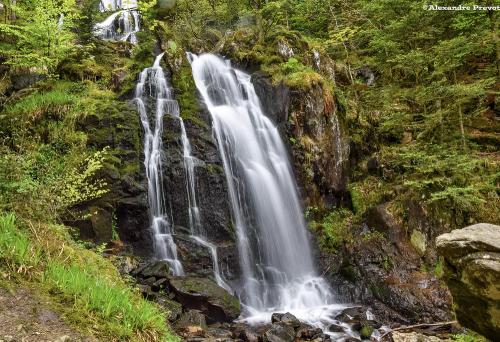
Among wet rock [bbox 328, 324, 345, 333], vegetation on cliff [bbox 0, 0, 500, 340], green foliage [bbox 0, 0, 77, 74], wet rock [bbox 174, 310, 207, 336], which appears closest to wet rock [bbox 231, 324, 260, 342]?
wet rock [bbox 174, 310, 207, 336]

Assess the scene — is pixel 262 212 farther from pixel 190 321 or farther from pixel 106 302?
pixel 106 302

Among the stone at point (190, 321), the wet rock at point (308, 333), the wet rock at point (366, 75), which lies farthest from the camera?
the wet rock at point (366, 75)

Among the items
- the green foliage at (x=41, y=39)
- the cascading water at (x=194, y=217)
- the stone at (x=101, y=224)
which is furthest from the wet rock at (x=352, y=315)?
the green foliage at (x=41, y=39)

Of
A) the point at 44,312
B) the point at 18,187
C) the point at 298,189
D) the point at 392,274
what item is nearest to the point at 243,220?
the point at 298,189

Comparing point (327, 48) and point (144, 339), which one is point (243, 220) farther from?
point (327, 48)

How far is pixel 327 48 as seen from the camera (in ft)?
56.6

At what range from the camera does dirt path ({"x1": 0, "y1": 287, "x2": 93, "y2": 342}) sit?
322cm

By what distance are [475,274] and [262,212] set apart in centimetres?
768

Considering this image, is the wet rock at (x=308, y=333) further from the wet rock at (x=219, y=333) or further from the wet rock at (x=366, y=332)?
the wet rock at (x=219, y=333)

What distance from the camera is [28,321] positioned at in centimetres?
339

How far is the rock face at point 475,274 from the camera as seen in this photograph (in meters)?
3.22

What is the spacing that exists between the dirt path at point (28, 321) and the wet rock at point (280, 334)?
14.0 feet

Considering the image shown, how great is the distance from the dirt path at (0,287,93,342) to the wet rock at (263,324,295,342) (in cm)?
428

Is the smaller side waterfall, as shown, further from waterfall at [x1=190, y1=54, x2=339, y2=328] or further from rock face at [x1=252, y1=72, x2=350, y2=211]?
rock face at [x1=252, y1=72, x2=350, y2=211]
